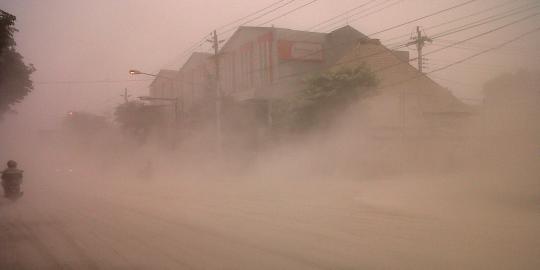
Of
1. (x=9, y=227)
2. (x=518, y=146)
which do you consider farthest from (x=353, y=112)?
(x=9, y=227)

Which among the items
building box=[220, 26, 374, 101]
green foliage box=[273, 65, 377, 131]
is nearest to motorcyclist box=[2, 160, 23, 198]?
green foliage box=[273, 65, 377, 131]

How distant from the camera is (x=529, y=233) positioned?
997cm

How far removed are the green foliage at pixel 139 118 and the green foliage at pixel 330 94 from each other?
105 feet

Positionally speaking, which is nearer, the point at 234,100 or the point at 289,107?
the point at 289,107

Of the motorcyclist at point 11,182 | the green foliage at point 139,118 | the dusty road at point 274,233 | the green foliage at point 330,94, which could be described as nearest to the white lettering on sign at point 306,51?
the green foliage at point 330,94

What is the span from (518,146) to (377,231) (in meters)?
17.4

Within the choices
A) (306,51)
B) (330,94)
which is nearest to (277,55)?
(306,51)

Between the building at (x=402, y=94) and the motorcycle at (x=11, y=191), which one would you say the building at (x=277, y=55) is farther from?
the motorcycle at (x=11, y=191)

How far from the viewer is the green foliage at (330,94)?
2948 centimetres

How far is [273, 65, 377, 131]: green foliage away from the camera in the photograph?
96.7 ft

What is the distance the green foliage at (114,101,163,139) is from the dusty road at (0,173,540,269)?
4115 cm

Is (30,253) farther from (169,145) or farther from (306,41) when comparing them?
(306,41)

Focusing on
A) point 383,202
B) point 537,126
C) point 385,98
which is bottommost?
point 383,202

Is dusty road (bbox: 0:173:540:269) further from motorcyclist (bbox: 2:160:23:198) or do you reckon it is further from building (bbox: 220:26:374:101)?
building (bbox: 220:26:374:101)
